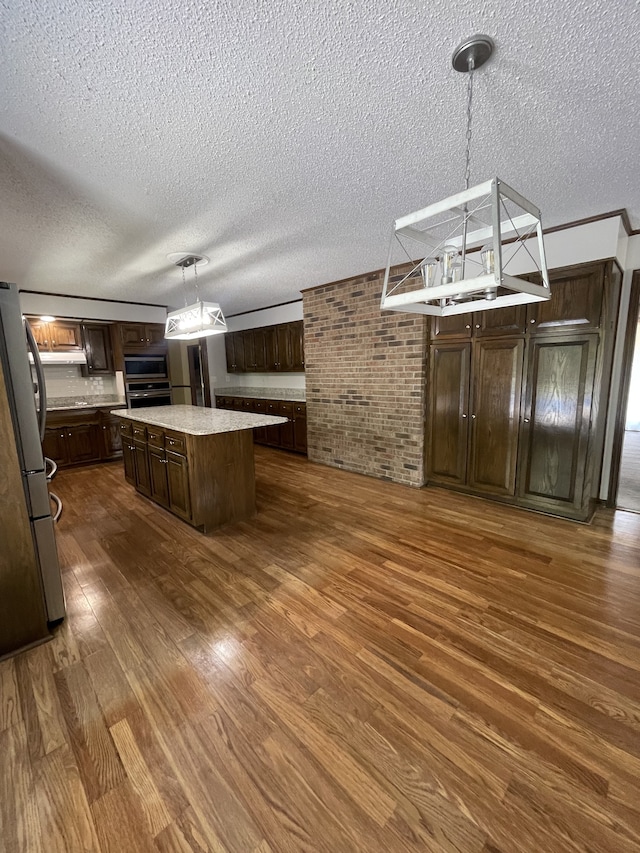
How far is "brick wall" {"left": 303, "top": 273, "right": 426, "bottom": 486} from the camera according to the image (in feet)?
13.2

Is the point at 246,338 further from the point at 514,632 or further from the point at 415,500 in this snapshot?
the point at 514,632

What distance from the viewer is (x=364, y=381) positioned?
4441 millimetres

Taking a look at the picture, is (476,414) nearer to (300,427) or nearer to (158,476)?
(300,427)

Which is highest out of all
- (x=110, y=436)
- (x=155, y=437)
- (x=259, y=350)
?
(x=259, y=350)

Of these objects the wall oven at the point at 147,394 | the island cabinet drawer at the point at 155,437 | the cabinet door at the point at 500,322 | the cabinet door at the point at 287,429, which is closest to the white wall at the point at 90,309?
the wall oven at the point at 147,394

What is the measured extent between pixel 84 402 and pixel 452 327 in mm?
5485

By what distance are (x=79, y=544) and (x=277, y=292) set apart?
4008 mm

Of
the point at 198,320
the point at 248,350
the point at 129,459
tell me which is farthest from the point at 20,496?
the point at 248,350

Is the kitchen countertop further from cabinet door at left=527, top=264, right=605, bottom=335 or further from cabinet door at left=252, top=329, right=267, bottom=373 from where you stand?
cabinet door at left=527, top=264, right=605, bottom=335

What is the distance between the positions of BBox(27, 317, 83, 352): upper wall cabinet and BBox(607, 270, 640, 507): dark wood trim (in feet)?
22.3

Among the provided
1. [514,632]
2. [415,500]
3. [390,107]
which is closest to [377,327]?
[415,500]

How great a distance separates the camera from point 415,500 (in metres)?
3.69

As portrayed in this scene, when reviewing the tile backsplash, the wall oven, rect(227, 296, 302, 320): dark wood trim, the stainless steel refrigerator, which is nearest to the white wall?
the tile backsplash

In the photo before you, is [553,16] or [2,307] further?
[2,307]
